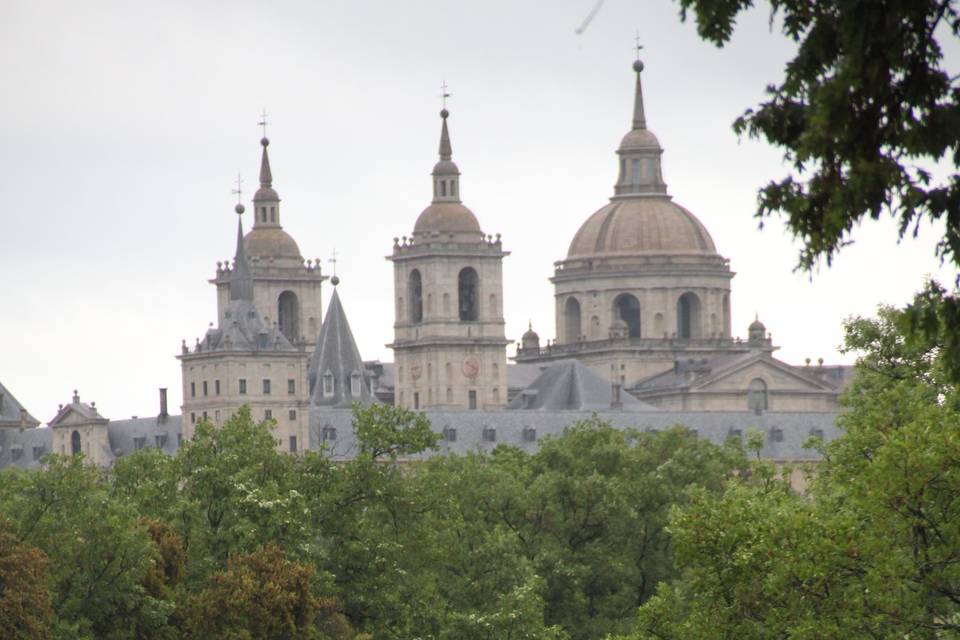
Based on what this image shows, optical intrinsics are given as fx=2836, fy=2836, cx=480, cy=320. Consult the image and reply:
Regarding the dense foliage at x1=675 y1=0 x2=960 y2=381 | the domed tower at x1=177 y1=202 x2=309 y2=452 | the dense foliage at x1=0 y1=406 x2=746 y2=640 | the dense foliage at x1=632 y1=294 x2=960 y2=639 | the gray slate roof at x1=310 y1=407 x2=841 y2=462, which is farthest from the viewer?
the domed tower at x1=177 y1=202 x2=309 y2=452

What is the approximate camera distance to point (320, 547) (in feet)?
245

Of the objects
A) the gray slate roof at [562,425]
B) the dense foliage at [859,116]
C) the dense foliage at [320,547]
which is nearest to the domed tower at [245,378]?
the gray slate roof at [562,425]

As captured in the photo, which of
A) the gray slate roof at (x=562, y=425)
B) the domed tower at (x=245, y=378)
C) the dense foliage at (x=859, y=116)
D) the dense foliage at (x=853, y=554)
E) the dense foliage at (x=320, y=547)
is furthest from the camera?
the domed tower at (x=245, y=378)

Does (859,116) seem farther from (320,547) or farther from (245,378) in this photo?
(245,378)

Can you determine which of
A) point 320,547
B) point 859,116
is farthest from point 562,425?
point 859,116

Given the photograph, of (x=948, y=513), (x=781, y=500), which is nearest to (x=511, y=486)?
(x=781, y=500)

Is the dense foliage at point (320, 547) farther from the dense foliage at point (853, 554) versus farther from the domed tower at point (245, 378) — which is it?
the domed tower at point (245, 378)

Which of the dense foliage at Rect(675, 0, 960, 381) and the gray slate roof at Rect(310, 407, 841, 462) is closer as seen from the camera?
the dense foliage at Rect(675, 0, 960, 381)

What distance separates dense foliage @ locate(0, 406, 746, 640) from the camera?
230ft

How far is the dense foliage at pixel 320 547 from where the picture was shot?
230 ft

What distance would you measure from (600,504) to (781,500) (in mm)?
41209

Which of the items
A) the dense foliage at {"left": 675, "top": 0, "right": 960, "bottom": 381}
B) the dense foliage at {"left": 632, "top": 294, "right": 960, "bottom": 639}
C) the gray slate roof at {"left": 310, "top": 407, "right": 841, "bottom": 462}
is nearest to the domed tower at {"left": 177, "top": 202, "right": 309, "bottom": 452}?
the gray slate roof at {"left": 310, "top": 407, "right": 841, "bottom": 462}

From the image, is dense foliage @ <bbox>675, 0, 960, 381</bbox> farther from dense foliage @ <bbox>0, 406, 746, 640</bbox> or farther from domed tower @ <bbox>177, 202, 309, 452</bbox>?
domed tower @ <bbox>177, 202, 309, 452</bbox>

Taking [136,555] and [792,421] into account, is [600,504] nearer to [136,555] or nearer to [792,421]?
[136,555]
